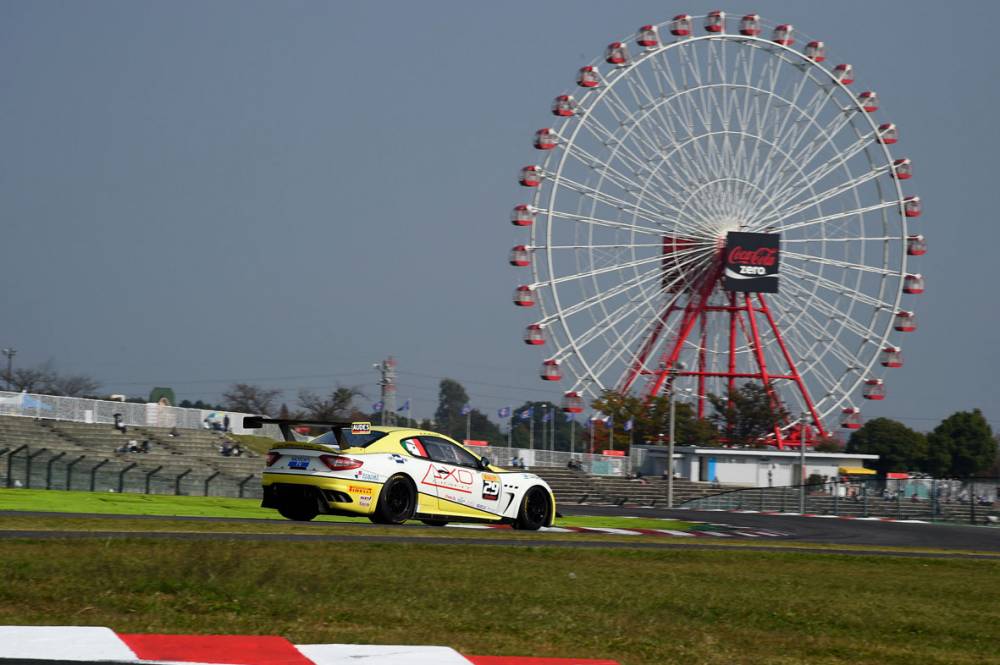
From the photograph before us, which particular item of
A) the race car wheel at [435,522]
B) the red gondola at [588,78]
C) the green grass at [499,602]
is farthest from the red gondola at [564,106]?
the green grass at [499,602]

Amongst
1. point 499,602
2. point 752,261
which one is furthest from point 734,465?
point 499,602

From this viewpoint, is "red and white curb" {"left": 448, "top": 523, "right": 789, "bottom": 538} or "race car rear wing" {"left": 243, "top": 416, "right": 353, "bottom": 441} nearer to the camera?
"race car rear wing" {"left": 243, "top": 416, "right": 353, "bottom": 441}

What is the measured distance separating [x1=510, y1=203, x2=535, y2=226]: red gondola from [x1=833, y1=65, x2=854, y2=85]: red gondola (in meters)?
17.6

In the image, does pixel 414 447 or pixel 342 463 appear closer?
pixel 342 463

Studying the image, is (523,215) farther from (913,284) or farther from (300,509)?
(300,509)

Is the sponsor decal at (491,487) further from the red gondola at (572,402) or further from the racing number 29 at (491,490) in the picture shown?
the red gondola at (572,402)

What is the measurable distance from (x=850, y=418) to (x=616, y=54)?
2181 centimetres

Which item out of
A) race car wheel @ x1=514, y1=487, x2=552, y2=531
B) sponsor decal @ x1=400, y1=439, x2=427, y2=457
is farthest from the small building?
sponsor decal @ x1=400, y1=439, x2=427, y2=457

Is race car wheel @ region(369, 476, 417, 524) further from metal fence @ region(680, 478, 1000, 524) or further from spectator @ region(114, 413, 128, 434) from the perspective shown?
spectator @ region(114, 413, 128, 434)

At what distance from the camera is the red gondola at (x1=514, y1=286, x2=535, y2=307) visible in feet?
195

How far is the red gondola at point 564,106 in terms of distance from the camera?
59.5 metres

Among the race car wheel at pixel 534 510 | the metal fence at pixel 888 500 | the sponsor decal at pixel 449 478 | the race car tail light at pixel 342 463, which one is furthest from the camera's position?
the metal fence at pixel 888 500

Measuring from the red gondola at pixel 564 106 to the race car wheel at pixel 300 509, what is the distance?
43902mm

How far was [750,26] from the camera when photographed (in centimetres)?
Result: 6419
